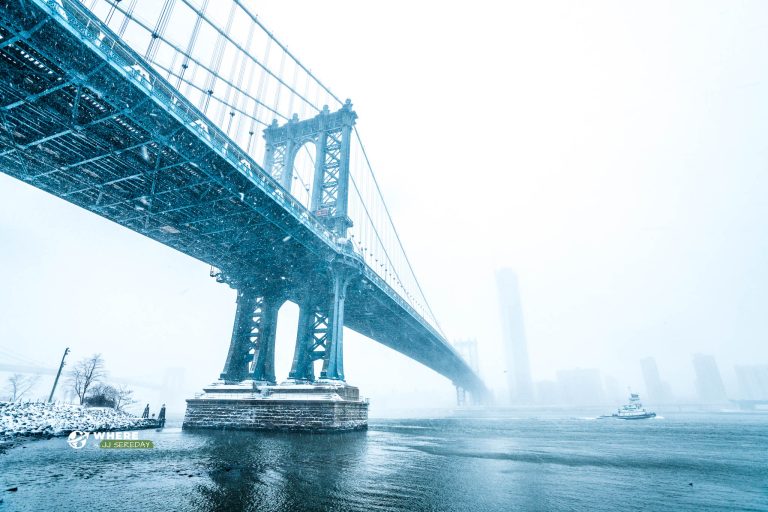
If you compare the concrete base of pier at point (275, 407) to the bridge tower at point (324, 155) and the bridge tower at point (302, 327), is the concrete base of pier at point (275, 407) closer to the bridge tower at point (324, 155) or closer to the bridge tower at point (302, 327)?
the bridge tower at point (302, 327)

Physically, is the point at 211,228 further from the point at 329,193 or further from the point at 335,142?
the point at 335,142

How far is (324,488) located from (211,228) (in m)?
23.0

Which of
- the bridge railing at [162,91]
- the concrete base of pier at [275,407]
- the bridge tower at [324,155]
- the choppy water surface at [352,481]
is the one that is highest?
the bridge tower at [324,155]

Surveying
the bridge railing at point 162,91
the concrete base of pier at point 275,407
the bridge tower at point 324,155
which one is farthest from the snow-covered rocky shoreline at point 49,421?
the bridge tower at point 324,155

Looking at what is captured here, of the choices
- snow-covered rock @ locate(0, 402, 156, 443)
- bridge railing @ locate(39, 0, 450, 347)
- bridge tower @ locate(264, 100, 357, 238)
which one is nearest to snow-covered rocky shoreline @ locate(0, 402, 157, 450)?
snow-covered rock @ locate(0, 402, 156, 443)

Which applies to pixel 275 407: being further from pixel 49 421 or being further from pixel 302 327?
pixel 49 421

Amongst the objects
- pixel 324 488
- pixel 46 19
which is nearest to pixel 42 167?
pixel 46 19

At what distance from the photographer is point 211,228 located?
26656mm

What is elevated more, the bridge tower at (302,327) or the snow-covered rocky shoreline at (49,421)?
the bridge tower at (302,327)

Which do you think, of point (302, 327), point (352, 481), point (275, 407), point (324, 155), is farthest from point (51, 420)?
point (324, 155)

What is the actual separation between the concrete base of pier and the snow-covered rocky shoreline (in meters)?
4.67

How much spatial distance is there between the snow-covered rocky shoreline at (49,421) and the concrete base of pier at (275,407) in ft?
15.3

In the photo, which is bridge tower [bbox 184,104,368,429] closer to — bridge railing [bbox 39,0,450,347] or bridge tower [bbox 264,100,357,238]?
bridge tower [bbox 264,100,357,238]

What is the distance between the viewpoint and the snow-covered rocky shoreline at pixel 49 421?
1758 cm
